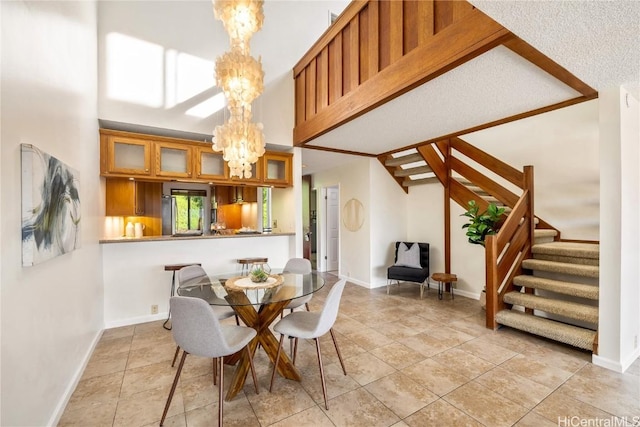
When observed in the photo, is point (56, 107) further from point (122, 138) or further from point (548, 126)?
point (548, 126)

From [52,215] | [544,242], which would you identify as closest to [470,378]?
[544,242]

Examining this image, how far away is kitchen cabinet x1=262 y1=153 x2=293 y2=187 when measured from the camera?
396cm

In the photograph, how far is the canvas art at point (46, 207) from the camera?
1.42 m

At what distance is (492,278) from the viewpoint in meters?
3.16

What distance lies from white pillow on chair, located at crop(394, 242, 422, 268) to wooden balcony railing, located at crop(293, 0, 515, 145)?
2.61 m

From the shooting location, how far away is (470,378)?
220 cm

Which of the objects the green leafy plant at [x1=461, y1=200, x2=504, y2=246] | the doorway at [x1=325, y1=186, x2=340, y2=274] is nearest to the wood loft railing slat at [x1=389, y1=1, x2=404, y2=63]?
the green leafy plant at [x1=461, y1=200, x2=504, y2=246]

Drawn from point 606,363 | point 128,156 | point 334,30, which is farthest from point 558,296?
point 128,156

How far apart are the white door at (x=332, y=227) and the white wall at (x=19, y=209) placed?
4.40 m

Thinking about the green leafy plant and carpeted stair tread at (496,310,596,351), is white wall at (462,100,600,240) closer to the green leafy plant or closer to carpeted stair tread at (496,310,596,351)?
the green leafy plant

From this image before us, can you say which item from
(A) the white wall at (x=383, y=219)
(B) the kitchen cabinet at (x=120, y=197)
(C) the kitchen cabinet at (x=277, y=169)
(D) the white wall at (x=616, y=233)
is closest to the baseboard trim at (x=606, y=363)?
(D) the white wall at (x=616, y=233)

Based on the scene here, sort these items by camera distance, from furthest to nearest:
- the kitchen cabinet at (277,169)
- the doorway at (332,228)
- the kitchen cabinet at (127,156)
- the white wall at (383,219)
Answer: the doorway at (332,228) < the white wall at (383,219) < the kitchen cabinet at (277,169) < the kitchen cabinet at (127,156)

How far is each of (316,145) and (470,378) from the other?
325cm

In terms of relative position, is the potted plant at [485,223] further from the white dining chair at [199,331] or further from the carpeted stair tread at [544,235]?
the white dining chair at [199,331]
